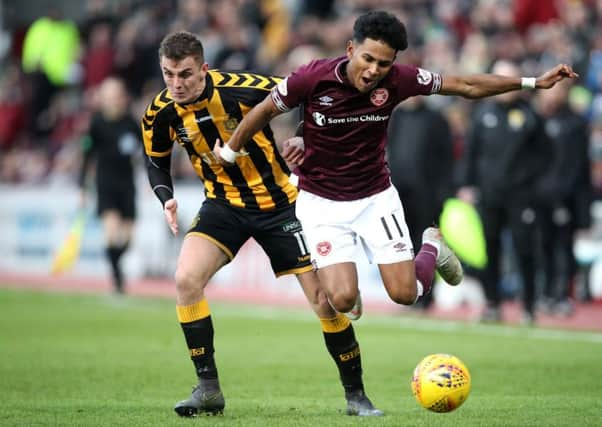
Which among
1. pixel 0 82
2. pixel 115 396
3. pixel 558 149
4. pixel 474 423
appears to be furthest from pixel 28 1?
pixel 474 423

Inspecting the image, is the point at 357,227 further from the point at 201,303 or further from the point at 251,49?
the point at 251,49

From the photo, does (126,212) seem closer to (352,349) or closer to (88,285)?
(88,285)

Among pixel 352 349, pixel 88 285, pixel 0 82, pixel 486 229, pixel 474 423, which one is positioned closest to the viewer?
pixel 474 423

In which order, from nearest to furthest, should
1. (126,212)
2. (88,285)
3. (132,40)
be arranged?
1. (126,212)
2. (88,285)
3. (132,40)

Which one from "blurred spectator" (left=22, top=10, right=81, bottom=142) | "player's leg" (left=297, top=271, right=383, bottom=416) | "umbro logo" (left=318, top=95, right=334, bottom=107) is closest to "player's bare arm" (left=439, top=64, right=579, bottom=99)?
"umbro logo" (left=318, top=95, right=334, bottom=107)

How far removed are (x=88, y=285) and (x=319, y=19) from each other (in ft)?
19.5

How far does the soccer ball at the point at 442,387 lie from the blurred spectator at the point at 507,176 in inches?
266

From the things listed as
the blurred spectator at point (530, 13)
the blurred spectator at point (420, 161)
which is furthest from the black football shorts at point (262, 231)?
the blurred spectator at point (530, 13)

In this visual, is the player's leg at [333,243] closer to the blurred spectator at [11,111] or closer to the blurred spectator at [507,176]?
the blurred spectator at [507,176]

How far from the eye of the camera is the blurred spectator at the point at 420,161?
14945 millimetres

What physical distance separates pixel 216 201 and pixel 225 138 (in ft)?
1.38

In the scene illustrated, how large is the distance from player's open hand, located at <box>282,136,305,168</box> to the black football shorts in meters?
0.55

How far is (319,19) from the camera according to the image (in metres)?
21.4

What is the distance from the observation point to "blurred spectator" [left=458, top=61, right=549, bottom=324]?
14.0 metres
